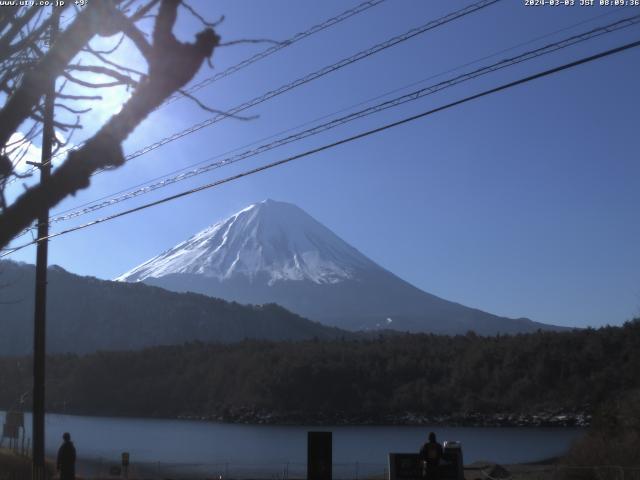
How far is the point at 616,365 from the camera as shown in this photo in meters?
69.2

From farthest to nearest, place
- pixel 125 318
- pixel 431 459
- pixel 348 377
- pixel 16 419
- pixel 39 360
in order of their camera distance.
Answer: pixel 125 318, pixel 348 377, pixel 16 419, pixel 39 360, pixel 431 459

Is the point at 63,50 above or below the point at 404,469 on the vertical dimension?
above

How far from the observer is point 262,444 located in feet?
188

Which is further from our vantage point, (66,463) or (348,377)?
(348,377)

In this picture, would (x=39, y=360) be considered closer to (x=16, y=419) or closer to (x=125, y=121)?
(x=16, y=419)

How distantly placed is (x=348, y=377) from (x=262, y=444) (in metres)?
29.9

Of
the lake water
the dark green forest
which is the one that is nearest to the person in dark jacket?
the lake water

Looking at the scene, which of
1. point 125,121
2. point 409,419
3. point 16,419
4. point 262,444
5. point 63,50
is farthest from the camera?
point 409,419

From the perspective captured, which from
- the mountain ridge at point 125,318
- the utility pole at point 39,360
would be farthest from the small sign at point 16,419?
the mountain ridge at point 125,318

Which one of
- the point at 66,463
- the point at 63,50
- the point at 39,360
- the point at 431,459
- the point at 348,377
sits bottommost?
the point at 348,377

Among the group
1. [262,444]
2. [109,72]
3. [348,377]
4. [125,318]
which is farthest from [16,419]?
[125,318]

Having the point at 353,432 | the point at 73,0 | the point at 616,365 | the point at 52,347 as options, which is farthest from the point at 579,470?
the point at 52,347

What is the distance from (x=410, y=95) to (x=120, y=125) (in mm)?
6675

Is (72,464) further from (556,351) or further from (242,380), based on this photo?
(242,380)
